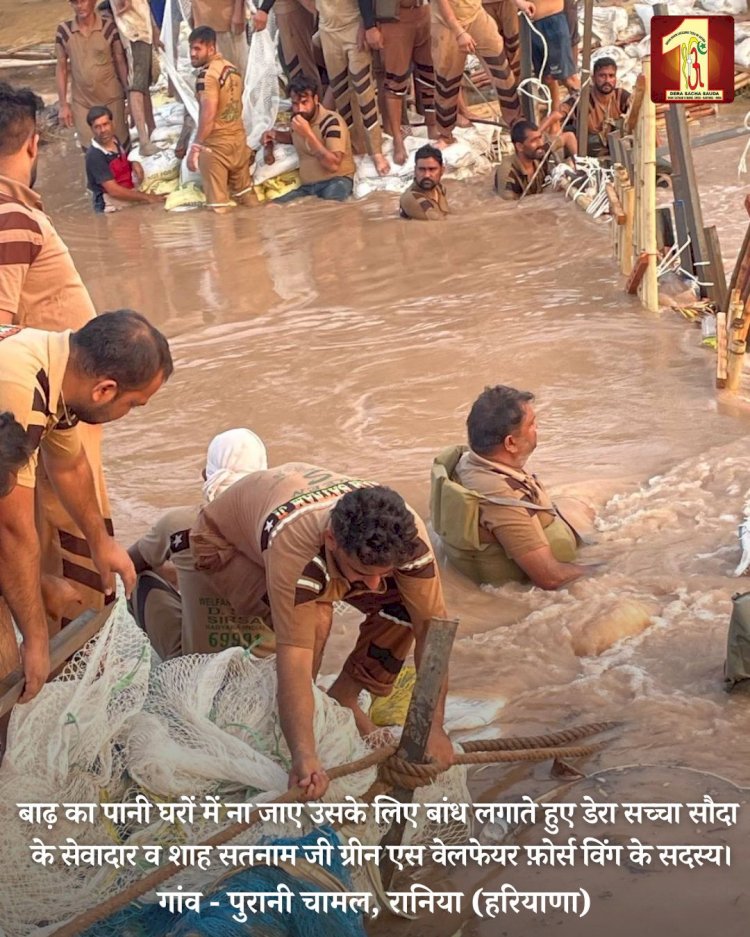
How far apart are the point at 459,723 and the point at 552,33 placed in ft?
23.3

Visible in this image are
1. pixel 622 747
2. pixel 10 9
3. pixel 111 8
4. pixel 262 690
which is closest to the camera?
pixel 262 690

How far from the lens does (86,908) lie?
2.96 meters

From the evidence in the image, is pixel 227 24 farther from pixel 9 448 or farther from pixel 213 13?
pixel 9 448

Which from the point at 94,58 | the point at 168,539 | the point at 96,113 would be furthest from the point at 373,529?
the point at 94,58

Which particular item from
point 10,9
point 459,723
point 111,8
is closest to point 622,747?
point 459,723

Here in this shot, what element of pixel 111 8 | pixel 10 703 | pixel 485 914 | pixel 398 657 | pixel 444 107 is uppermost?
pixel 111 8

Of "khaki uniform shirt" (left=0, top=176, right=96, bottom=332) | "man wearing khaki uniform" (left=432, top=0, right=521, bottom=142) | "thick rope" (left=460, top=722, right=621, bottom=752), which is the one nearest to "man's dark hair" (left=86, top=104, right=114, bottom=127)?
"man wearing khaki uniform" (left=432, top=0, right=521, bottom=142)

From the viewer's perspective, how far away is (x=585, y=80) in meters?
9.27

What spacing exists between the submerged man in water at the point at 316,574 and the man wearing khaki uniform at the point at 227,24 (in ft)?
24.3

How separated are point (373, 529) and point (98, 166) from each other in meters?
7.99

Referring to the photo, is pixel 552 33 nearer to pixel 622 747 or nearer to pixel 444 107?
pixel 444 107

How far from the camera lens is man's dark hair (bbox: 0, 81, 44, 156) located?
12.3 feet

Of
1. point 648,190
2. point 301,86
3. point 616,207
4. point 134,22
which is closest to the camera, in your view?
point 648,190

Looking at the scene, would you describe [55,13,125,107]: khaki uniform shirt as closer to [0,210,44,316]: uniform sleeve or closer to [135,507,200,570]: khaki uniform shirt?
[135,507,200,570]: khaki uniform shirt
